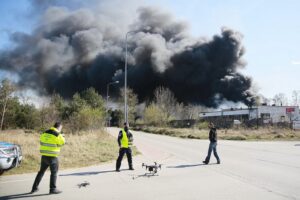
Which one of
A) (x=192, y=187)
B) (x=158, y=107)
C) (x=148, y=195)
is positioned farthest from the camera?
(x=158, y=107)

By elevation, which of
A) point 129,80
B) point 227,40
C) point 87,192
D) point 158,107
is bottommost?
point 87,192

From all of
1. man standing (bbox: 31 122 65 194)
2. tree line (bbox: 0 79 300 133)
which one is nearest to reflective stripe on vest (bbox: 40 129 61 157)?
man standing (bbox: 31 122 65 194)

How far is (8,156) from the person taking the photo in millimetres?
9852

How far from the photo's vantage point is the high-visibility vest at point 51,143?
24.5 feet

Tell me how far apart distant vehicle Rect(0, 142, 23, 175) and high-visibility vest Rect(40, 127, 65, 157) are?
2.80m

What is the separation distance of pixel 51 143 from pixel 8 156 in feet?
10.1

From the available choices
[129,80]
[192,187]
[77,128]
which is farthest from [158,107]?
[192,187]

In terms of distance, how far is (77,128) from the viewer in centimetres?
2773

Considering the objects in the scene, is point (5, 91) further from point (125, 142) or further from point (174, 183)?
point (174, 183)

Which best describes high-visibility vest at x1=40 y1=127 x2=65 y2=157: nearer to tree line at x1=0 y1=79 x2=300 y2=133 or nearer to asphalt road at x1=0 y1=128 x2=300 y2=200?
asphalt road at x1=0 y1=128 x2=300 y2=200

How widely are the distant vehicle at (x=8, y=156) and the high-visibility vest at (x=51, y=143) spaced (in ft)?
9.20

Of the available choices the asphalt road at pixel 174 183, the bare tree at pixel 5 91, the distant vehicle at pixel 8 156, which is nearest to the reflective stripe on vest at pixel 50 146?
the asphalt road at pixel 174 183

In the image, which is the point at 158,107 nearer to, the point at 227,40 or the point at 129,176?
the point at 227,40

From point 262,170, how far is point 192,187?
12.0ft
